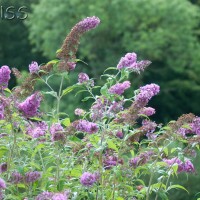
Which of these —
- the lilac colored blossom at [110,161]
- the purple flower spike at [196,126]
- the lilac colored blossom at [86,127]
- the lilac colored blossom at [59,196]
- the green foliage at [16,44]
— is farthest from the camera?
the green foliage at [16,44]

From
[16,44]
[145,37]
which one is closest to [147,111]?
[145,37]

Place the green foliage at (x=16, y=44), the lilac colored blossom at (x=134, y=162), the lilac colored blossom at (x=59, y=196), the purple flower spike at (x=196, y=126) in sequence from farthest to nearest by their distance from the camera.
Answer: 1. the green foliage at (x=16, y=44)
2. the lilac colored blossom at (x=134, y=162)
3. the purple flower spike at (x=196, y=126)
4. the lilac colored blossom at (x=59, y=196)

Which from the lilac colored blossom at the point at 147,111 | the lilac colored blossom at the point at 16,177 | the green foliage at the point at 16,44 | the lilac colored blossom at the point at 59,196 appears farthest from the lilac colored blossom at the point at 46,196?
the green foliage at the point at 16,44

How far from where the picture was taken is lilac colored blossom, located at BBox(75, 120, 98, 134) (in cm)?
442

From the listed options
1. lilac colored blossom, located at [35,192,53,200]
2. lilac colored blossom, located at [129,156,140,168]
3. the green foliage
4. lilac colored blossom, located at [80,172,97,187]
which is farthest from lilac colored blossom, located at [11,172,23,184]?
the green foliage

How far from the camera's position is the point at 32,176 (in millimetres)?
4422

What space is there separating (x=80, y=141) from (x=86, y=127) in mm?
397

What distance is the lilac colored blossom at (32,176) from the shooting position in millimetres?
4422

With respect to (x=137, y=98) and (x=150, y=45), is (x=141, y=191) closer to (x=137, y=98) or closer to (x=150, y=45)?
(x=137, y=98)

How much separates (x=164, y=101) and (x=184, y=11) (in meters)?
3.98

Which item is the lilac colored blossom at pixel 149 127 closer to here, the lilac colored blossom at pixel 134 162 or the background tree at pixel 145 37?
the lilac colored blossom at pixel 134 162

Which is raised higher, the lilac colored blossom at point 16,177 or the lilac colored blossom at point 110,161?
the lilac colored blossom at point 16,177

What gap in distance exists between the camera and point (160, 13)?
34.6 m

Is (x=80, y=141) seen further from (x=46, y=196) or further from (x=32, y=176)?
(x=46, y=196)
